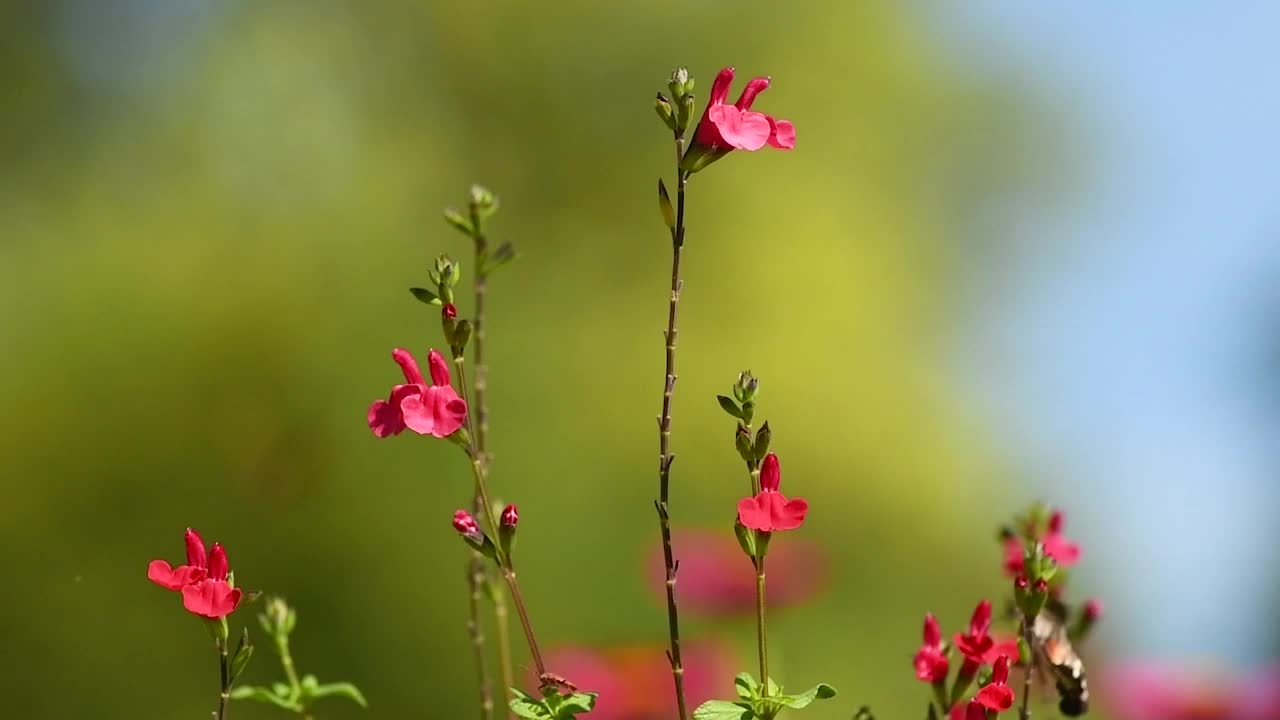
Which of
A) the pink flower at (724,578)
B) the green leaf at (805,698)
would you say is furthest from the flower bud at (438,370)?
the pink flower at (724,578)

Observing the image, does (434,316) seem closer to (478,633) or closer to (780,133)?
(478,633)

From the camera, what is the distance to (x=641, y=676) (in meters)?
1.38

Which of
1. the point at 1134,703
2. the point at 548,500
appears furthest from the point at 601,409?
the point at 1134,703

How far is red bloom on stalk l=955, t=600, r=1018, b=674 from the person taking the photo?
606 mm

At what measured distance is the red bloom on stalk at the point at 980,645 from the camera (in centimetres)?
61

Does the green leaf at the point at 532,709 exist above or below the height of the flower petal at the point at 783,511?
below

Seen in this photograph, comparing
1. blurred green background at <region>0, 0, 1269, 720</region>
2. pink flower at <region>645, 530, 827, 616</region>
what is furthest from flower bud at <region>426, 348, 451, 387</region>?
blurred green background at <region>0, 0, 1269, 720</region>

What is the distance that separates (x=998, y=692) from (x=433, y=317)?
272 centimetres

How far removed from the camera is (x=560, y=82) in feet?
12.6

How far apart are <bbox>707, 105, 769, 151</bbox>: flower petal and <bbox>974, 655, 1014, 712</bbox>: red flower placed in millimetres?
253

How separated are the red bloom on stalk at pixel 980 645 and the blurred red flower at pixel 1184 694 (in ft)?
3.10

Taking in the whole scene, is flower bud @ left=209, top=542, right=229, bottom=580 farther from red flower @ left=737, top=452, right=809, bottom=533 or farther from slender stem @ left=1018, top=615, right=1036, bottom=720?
slender stem @ left=1018, top=615, right=1036, bottom=720

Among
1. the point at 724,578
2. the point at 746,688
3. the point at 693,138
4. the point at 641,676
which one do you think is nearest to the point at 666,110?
the point at 693,138

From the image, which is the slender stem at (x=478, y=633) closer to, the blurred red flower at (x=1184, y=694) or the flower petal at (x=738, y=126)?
the flower petal at (x=738, y=126)
